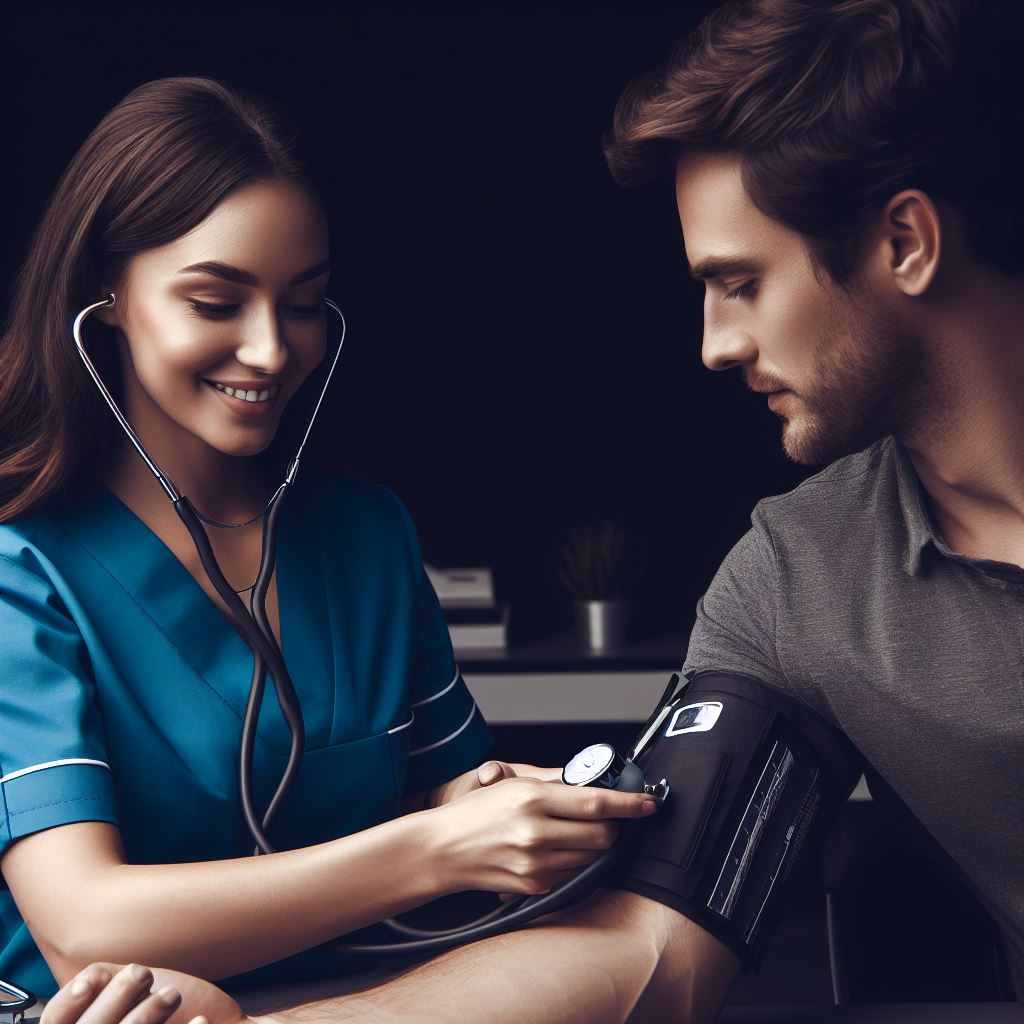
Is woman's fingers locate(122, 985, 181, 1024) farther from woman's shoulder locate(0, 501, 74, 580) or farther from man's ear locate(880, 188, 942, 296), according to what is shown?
man's ear locate(880, 188, 942, 296)

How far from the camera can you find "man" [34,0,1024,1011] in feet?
3.70

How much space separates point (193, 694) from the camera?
1142 millimetres

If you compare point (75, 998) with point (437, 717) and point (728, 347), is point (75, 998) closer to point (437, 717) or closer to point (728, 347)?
point (437, 717)

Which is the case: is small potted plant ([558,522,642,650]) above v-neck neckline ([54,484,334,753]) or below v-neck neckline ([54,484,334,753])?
below

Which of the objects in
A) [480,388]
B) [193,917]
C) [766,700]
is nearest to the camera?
[193,917]

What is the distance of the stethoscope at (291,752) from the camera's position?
3.19 feet

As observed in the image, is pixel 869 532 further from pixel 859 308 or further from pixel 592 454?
pixel 592 454

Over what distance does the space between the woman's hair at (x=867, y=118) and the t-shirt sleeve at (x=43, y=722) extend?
0.68 meters

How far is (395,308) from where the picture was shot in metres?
2.92

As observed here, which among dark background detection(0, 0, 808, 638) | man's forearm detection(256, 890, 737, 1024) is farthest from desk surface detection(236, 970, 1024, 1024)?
dark background detection(0, 0, 808, 638)

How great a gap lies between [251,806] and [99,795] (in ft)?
0.38

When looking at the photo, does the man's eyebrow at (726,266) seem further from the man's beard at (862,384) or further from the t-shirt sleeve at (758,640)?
the t-shirt sleeve at (758,640)

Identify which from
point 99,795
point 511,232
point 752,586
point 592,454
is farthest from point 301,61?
point 99,795

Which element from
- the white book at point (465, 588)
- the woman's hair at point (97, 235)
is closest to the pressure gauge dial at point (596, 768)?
the woman's hair at point (97, 235)
